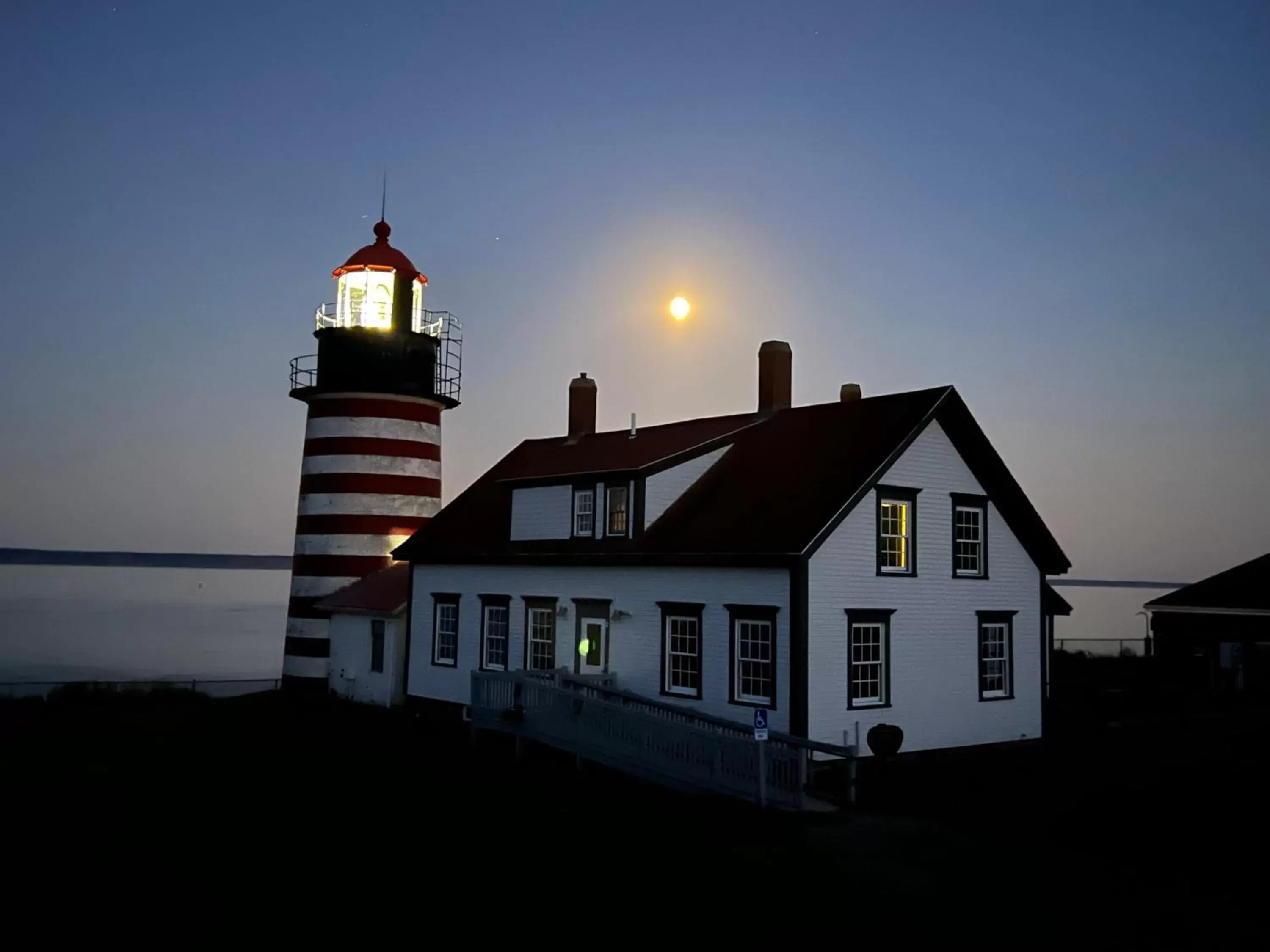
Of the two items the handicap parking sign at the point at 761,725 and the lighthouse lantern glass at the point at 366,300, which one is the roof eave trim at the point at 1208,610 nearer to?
the handicap parking sign at the point at 761,725

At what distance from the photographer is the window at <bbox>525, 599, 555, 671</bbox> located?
966 inches

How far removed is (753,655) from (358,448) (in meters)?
15.6

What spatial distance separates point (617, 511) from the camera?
23.7m

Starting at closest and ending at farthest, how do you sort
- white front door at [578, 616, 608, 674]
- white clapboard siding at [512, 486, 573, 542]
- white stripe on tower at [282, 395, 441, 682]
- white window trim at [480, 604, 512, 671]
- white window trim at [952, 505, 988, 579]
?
white window trim at [952, 505, 988, 579] < white front door at [578, 616, 608, 674] < white clapboard siding at [512, 486, 573, 542] < white window trim at [480, 604, 512, 671] < white stripe on tower at [282, 395, 441, 682]

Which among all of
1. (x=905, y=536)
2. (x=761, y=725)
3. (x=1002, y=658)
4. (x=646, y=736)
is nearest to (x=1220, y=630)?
(x=1002, y=658)

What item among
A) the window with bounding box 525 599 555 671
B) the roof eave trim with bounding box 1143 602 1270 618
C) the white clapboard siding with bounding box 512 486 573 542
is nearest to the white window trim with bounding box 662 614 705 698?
the window with bounding box 525 599 555 671

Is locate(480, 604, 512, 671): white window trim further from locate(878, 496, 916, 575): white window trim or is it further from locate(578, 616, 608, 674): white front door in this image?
locate(878, 496, 916, 575): white window trim

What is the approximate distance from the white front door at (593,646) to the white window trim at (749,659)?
3507mm

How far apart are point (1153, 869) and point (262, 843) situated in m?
10.8

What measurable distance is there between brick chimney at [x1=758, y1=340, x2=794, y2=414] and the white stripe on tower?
11.0 m

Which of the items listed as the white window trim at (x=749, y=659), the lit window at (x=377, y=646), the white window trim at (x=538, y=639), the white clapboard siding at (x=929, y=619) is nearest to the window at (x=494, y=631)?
the white window trim at (x=538, y=639)

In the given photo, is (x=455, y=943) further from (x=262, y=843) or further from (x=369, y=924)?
(x=262, y=843)

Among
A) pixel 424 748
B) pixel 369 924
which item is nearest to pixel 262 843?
pixel 369 924

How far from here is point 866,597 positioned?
2042 cm
